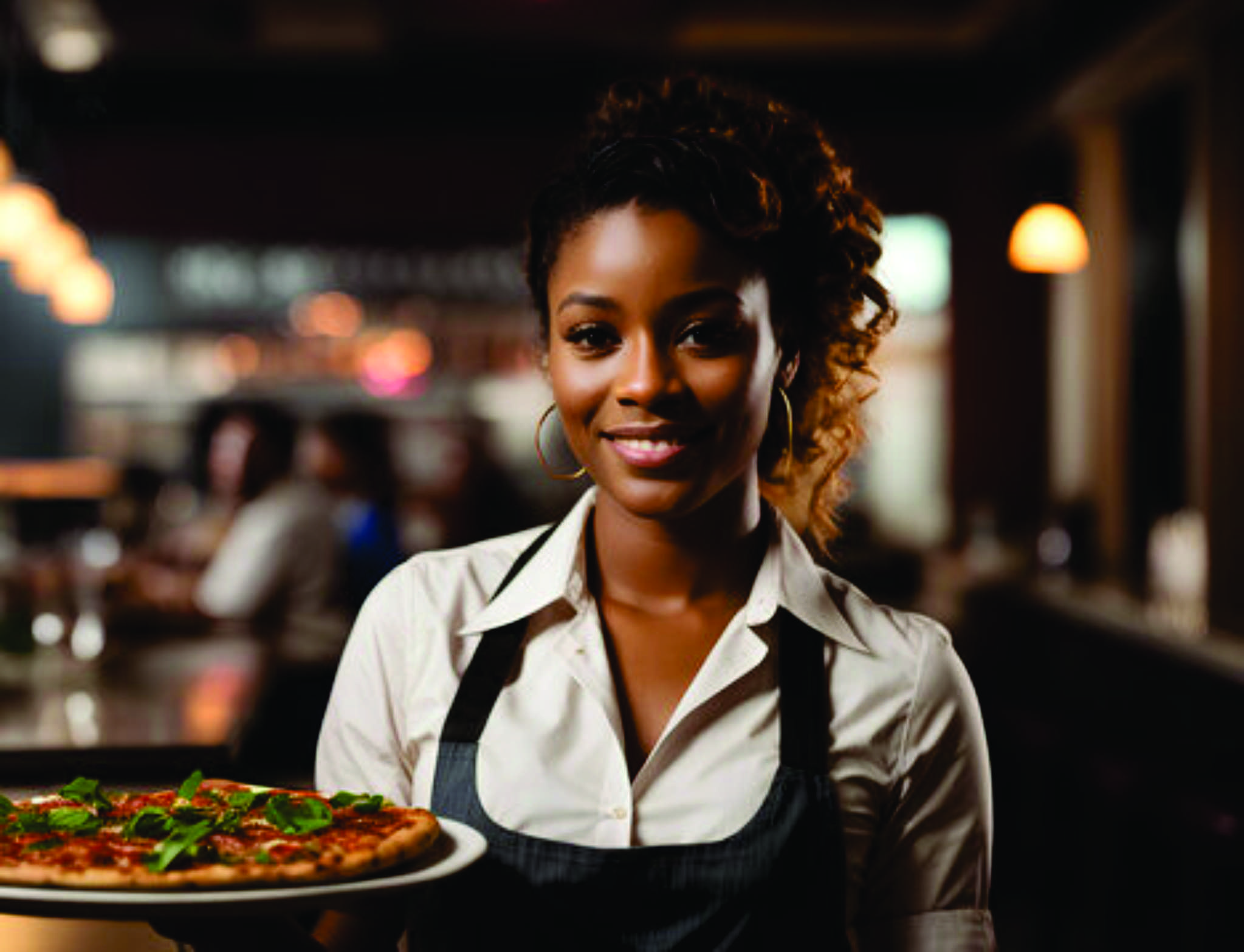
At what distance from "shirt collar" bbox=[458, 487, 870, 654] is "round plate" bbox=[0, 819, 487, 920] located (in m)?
0.39

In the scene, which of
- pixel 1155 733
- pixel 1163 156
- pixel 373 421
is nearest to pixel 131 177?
pixel 373 421

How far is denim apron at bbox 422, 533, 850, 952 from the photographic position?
1373 millimetres

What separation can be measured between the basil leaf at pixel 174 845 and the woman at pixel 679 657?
21 centimetres

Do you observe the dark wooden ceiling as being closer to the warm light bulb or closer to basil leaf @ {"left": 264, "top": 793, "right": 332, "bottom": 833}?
the warm light bulb

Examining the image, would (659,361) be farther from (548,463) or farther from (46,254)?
(46,254)

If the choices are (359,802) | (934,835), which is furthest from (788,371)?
(359,802)

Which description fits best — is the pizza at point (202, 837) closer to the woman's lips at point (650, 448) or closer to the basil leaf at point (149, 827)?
the basil leaf at point (149, 827)

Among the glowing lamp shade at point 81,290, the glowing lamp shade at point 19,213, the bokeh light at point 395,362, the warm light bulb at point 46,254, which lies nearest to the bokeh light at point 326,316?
the bokeh light at point 395,362

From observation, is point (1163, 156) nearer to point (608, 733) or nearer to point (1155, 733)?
point (1155, 733)

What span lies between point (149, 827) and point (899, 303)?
3.60m

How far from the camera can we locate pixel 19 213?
18.2 feet

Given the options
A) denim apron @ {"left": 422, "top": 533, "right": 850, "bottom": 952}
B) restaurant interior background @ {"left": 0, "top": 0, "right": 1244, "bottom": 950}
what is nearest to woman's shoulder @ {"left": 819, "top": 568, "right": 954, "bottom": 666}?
denim apron @ {"left": 422, "top": 533, "right": 850, "bottom": 952}

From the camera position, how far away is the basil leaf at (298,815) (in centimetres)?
131

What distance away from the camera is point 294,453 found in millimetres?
5363
